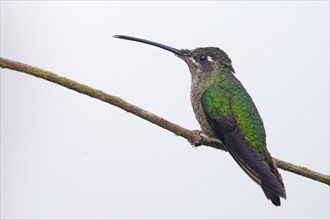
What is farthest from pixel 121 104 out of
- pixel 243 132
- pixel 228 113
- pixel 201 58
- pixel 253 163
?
pixel 201 58

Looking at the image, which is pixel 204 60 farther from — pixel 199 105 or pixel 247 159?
pixel 247 159

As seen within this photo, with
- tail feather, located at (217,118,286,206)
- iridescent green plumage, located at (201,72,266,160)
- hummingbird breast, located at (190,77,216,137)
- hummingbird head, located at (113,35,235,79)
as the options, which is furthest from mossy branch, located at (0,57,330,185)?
hummingbird head, located at (113,35,235,79)

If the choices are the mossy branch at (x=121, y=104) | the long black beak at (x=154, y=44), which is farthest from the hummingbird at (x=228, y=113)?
the mossy branch at (x=121, y=104)

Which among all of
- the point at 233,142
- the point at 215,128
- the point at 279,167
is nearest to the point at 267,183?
the point at 279,167

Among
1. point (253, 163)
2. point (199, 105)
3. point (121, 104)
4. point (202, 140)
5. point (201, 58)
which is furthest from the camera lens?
point (201, 58)

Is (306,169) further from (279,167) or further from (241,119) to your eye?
(241,119)
